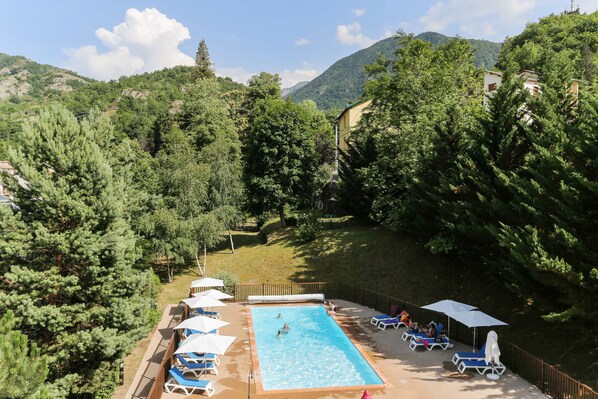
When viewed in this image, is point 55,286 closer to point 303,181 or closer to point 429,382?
point 429,382

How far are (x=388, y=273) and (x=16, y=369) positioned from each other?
79.3 ft

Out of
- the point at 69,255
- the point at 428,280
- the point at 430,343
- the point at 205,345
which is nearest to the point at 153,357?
the point at 205,345

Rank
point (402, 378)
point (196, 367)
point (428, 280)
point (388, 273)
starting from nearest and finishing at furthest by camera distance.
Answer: point (402, 378) < point (196, 367) < point (428, 280) < point (388, 273)

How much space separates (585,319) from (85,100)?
152634mm

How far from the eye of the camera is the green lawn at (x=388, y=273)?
1642cm

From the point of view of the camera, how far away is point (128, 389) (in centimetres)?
1550

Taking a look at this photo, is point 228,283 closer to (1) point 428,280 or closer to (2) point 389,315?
(2) point 389,315

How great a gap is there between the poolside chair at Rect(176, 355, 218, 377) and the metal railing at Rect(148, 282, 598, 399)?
1.99ft

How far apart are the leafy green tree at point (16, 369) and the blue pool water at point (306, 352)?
796 cm

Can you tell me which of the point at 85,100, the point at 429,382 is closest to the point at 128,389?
the point at 429,382

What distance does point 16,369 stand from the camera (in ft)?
26.7

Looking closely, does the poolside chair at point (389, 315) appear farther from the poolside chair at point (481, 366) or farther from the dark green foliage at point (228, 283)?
the dark green foliage at point (228, 283)

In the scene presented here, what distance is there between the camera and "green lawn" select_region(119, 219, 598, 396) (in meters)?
16.4

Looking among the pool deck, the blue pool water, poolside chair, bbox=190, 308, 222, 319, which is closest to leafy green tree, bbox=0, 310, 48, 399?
the pool deck
